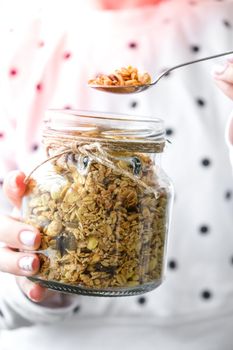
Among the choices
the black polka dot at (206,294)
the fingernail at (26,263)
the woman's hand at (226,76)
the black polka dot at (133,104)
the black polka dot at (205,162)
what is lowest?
the black polka dot at (206,294)

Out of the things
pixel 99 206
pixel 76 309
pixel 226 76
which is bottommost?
pixel 76 309

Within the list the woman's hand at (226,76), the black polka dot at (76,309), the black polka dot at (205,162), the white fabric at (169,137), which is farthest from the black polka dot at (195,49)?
the black polka dot at (76,309)

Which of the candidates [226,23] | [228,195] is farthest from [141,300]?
[226,23]

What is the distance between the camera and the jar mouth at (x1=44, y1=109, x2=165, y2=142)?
679 millimetres

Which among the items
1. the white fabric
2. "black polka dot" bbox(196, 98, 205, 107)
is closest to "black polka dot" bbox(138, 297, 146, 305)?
the white fabric

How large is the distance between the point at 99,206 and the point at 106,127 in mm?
80

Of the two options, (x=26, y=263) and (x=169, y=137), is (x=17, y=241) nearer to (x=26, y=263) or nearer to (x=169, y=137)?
(x=26, y=263)

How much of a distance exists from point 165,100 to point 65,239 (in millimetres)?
328

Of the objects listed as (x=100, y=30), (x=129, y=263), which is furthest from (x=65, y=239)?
(x=100, y=30)

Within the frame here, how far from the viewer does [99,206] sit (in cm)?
66

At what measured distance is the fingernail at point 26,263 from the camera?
0.69 m

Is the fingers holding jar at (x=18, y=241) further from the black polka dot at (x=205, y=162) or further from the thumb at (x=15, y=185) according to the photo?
the black polka dot at (x=205, y=162)

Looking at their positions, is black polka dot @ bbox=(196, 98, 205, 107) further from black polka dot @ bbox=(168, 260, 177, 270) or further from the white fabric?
black polka dot @ bbox=(168, 260, 177, 270)

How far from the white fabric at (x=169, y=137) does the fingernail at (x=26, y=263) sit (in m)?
0.17
